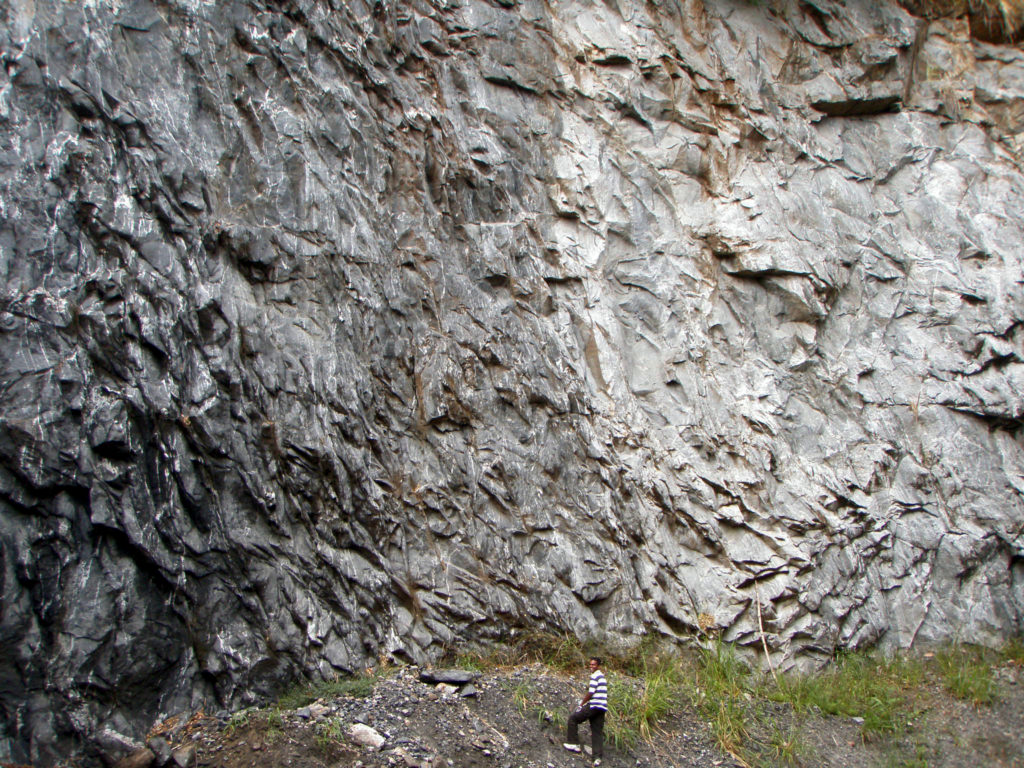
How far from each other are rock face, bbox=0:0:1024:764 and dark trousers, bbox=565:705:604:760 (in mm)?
1324

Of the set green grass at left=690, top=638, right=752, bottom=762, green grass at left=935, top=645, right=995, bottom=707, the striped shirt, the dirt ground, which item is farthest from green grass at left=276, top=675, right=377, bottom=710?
green grass at left=935, top=645, right=995, bottom=707

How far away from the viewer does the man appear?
5.04m

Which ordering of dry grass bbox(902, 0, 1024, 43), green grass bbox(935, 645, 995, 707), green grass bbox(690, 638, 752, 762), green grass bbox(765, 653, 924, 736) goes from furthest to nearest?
dry grass bbox(902, 0, 1024, 43) < green grass bbox(935, 645, 995, 707) < green grass bbox(765, 653, 924, 736) < green grass bbox(690, 638, 752, 762)

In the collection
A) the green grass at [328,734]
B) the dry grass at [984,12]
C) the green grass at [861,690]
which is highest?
the dry grass at [984,12]

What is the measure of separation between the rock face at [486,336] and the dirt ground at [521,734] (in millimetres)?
→ 486

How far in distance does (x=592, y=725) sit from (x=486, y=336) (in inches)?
150

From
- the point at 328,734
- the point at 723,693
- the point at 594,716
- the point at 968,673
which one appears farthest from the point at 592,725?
the point at 968,673

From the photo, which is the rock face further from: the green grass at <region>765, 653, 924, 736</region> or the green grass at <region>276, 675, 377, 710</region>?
the green grass at <region>765, 653, 924, 736</region>

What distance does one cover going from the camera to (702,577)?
7.09 metres

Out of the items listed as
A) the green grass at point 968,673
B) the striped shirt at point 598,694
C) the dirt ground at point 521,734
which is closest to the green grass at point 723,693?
the dirt ground at point 521,734

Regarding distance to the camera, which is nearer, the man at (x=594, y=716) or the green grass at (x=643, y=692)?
the man at (x=594, y=716)

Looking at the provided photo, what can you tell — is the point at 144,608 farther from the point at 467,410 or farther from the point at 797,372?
the point at 797,372

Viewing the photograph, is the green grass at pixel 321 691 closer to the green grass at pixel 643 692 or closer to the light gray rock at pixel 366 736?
the light gray rock at pixel 366 736

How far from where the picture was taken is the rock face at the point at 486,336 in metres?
5.20
